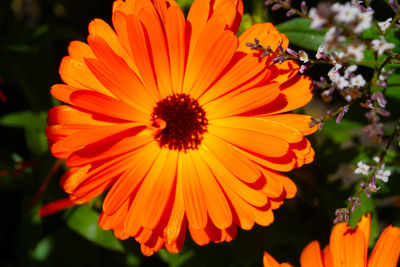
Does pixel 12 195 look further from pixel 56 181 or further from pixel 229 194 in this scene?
pixel 229 194

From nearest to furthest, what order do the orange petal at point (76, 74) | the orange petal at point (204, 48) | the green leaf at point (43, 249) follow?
1. the orange petal at point (204, 48)
2. the orange petal at point (76, 74)
3. the green leaf at point (43, 249)

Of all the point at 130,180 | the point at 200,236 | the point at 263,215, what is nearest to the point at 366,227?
the point at 263,215

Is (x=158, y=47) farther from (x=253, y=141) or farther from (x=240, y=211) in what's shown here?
(x=240, y=211)

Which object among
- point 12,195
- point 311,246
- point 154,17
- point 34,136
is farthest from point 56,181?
point 311,246

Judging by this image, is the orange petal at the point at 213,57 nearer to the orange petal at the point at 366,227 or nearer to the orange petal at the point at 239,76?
the orange petal at the point at 239,76

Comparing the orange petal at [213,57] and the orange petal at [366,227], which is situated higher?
the orange petal at [213,57]

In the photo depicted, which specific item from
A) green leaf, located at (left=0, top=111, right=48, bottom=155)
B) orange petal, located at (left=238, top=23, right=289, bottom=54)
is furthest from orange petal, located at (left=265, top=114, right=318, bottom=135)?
green leaf, located at (left=0, top=111, right=48, bottom=155)

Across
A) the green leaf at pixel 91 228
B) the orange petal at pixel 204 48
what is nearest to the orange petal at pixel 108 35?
the orange petal at pixel 204 48
